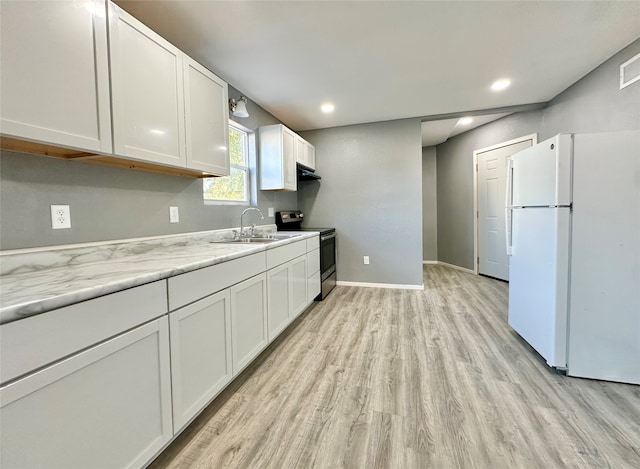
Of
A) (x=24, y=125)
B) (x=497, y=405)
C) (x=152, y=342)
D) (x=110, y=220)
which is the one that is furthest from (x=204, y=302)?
(x=497, y=405)

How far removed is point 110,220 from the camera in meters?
1.53

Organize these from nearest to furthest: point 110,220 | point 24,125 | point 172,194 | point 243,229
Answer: point 24,125, point 110,220, point 172,194, point 243,229

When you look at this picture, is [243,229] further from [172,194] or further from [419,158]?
[419,158]

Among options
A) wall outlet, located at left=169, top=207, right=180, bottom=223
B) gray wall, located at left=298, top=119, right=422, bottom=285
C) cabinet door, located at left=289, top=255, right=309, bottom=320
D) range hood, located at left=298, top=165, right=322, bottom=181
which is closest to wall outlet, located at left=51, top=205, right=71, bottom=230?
wall outlet, located at left=169, top=207, right=180, bottom=223

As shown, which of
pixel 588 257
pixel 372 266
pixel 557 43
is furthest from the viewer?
pixel 372 266

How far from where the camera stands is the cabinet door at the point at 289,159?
3090 millimetres

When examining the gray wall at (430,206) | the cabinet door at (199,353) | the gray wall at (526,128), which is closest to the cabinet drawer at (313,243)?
the cabinet door at (199,353)

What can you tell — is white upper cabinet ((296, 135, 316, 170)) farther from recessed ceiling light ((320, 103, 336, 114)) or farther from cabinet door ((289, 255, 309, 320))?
cabinet door ((289, 255, 309, 320))

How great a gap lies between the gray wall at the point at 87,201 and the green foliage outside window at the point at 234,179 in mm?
248

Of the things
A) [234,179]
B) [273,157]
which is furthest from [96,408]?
[273,157]

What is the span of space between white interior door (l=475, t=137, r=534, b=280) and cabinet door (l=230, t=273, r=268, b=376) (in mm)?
3939

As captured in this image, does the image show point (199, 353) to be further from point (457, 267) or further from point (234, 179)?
point (457, 267)

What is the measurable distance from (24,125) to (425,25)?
2322mm

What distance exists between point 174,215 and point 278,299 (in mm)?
1060
